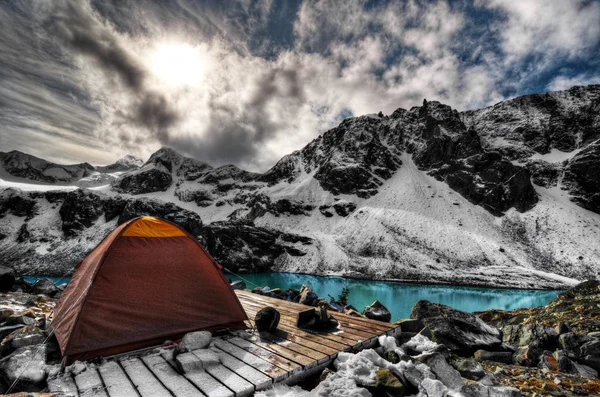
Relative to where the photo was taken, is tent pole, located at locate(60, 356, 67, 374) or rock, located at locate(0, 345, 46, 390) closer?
rock, located at locate(0, 345, 46, 390)

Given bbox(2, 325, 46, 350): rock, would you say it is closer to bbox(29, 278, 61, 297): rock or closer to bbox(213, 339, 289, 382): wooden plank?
bbox(213, 339, 289, 382): wooden plank

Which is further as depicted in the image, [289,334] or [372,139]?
[372,139]

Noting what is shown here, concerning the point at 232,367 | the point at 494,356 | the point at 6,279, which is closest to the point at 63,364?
the point at 232,367

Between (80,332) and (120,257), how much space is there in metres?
1.28

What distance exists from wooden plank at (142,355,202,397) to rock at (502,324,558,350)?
23.0 feet

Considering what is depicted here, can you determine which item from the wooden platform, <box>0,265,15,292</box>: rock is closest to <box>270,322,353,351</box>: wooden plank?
the wooden platform

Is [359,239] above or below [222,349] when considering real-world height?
above

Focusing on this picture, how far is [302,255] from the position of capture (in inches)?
2405

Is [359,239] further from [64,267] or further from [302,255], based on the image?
[64,267]

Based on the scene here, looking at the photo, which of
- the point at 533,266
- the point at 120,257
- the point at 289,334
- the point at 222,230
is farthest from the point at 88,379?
the point at 533,266

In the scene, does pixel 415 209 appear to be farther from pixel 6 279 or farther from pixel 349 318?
pixel 6 279

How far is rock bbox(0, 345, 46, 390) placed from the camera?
3.12 meters

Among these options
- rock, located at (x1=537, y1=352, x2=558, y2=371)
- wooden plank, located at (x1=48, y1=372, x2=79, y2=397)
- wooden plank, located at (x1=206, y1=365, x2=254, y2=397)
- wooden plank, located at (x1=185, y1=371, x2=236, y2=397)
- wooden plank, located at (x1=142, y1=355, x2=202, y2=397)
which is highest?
rock, located at (x1=537, y1=352, x2=558, y2=371)

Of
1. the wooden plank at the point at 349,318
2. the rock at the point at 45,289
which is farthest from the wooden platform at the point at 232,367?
the rock at the point at 45,289
